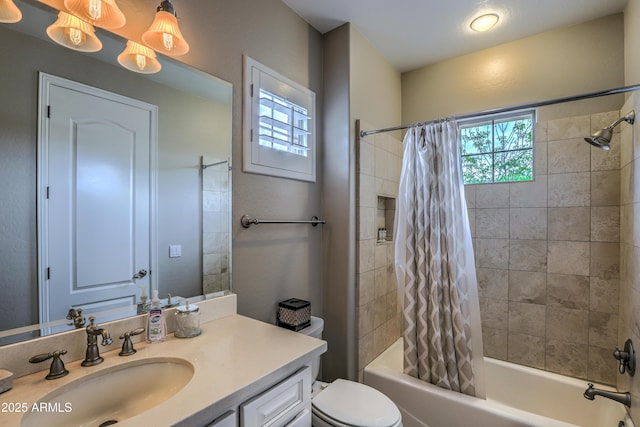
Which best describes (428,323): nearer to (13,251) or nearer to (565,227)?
(565,227)

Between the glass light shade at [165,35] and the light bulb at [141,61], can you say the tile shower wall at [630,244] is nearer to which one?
the glass light shade at [165,35]

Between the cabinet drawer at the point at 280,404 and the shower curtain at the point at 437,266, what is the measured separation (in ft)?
3.37

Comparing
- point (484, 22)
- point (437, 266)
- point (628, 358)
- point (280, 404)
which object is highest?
point (484, 22)

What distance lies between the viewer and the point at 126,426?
0.65 m

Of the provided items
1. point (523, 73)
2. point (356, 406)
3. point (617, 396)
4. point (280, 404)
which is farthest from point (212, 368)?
point (523, 73)

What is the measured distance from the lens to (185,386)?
0.82 metres

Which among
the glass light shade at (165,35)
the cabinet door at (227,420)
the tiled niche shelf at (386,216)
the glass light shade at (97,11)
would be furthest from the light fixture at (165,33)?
the tiled niche shelf at (386,216)

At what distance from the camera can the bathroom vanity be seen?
743 millimetres

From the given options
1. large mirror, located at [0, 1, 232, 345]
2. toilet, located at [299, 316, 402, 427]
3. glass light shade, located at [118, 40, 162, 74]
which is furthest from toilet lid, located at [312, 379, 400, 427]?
glass light shade, located at [118, 40, 162, 74]

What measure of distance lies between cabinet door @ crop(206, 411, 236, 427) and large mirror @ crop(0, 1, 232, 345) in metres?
0.61

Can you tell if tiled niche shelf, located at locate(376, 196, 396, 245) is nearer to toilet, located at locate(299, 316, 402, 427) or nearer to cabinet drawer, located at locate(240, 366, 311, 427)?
toilet, located at locate(299, 316, 402, 427)

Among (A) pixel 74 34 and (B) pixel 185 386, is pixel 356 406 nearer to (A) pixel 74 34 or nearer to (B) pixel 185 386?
(B) pixel 185 386

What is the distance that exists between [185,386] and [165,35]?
4.10 ft

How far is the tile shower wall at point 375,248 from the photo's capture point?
2.08m
